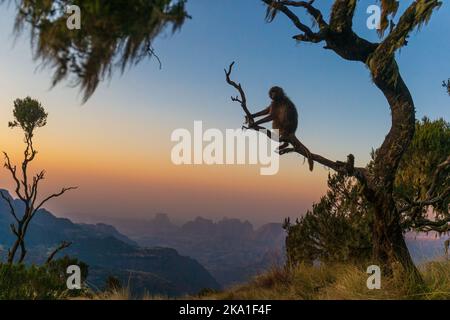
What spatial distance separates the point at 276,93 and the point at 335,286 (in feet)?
17.3

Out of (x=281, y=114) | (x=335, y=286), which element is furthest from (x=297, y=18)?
(x=335, y=286)

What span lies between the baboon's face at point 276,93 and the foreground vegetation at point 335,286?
176 inches

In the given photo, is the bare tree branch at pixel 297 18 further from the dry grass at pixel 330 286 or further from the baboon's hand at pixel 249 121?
the dry grass at pixel 330 286

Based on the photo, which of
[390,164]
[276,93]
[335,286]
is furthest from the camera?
[276,93]

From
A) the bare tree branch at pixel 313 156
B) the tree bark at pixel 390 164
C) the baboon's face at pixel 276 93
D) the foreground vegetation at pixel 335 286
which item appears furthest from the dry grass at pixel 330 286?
the baboon's face at pixel 276 93

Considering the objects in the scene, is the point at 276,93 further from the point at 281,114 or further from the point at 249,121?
the point at 249,121

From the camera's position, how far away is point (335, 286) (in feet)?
29.7

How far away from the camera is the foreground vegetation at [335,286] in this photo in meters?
8.26

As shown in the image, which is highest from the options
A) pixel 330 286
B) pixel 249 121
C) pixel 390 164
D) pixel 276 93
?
pixel 276 93

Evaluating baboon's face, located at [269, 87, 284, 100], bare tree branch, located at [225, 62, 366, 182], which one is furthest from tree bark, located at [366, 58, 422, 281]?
baboon's face, located at [269, 87, 284, 100]

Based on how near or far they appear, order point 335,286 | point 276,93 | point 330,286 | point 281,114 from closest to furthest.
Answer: point 335,286, point 330,286, point 281,114, point 276,93
